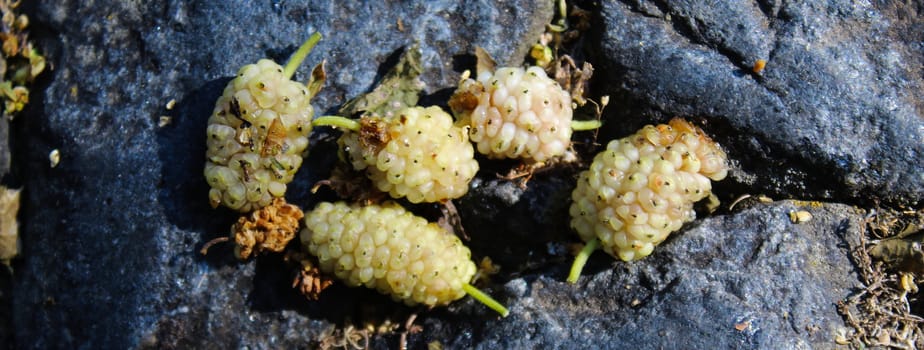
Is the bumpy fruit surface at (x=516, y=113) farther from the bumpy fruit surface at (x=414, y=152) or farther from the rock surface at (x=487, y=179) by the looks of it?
the rock surface at (x=487, y=179)

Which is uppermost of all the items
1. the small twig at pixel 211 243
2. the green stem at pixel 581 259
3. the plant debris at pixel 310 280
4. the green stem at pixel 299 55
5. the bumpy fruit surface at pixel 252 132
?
the green stem at pixel 299 55

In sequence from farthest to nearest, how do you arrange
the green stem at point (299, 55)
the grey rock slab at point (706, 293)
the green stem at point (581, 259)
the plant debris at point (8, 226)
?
the plant debris at point (8, 226) < the green stem at point (299, 55) < the green stem at point (581, 259) < the grey rock slab at point (706, 293)

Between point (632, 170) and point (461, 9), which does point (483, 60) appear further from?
point (632, 170)

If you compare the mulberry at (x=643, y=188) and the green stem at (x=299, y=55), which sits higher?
the green stem at (x=299, y=55)

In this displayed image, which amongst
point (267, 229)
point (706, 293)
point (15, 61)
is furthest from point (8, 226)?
point (706, 293)

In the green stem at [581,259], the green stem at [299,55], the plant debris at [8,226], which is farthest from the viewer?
the plant debris at [8,226]

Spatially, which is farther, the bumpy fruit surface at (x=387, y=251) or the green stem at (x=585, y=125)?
the green stem at (x=585, y=125)

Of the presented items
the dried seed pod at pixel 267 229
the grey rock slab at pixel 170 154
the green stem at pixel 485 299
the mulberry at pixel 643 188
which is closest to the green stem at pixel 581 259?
the mulberry at pixel 643 188

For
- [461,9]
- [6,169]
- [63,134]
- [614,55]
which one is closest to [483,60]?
[461,9]
